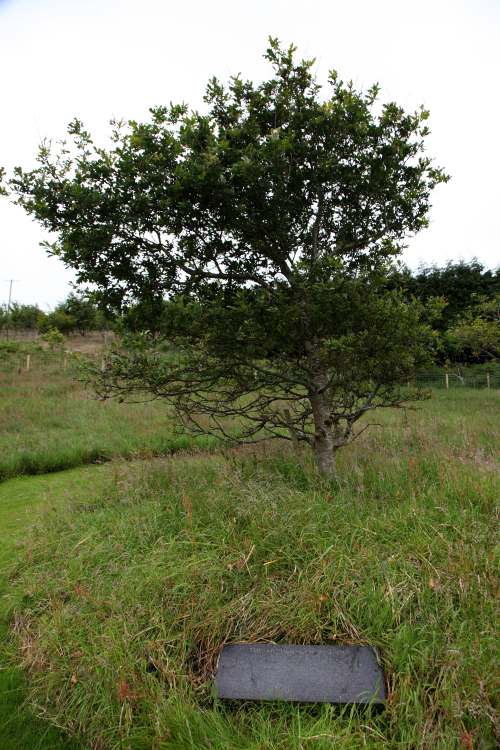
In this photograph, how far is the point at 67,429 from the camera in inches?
454

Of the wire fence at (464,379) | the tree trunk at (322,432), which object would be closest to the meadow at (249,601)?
the tree trunk at (322,432)

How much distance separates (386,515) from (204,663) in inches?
75.3

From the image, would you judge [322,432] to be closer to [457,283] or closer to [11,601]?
[11,601]

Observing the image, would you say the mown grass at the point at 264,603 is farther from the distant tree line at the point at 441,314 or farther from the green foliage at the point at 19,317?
the green foliage at the point at 19,317

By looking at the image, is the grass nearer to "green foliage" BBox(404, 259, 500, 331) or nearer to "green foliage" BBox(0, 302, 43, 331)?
"green foliage" BBox(404, 259, 500, 331)

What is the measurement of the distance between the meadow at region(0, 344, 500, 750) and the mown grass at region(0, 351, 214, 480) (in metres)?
1.75

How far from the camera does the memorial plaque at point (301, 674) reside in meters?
2.66

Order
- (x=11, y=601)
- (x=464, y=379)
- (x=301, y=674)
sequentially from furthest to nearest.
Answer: (x=464, y=379) → (x=11, y=601) → (x=301, y=674)

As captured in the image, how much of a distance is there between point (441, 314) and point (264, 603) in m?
4.48

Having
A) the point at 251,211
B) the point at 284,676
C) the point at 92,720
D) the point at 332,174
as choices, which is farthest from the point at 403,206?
the point at 92,720

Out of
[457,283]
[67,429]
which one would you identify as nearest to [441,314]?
[67,429]

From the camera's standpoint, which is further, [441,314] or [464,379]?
[464,379]

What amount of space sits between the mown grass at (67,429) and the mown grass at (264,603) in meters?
1.80

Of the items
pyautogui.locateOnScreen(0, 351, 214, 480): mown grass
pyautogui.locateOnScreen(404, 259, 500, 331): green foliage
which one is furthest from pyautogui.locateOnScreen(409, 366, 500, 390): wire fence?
pyautogui.locateOnScreen(0, 351, 214, 480): mown grass
